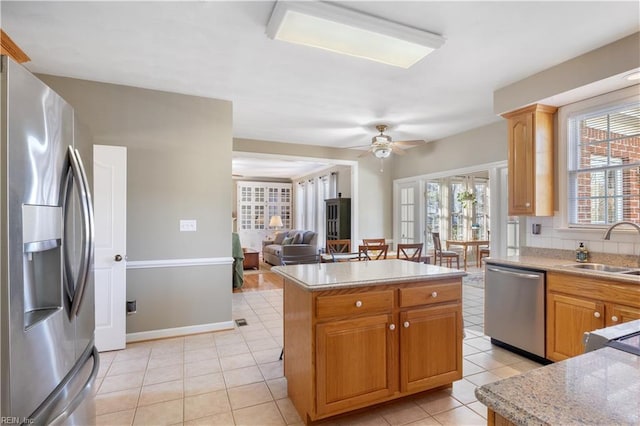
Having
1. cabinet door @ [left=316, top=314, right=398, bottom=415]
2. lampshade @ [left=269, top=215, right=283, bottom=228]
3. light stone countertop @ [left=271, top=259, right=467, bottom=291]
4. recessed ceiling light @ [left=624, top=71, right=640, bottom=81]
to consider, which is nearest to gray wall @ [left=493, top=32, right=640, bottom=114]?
recessed ceiling light @ [left=624, top=71, right=640, bottom=81]

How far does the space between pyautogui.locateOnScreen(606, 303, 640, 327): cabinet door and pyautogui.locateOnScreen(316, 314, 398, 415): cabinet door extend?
5.23ft

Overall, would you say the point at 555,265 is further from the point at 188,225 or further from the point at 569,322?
the point at 188,225

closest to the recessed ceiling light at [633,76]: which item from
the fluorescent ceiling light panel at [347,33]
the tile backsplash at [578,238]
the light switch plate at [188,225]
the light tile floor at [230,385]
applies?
the tile backsplash at [578,238]

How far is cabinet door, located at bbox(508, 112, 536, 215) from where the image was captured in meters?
3.18

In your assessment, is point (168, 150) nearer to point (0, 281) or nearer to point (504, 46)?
point (0, 281)

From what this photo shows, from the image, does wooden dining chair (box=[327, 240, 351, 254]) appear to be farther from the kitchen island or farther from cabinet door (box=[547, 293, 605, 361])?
cabinet door (box=[547, 293, 605, 361])

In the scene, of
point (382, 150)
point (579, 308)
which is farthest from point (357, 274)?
point (382, 150)

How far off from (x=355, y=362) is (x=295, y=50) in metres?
2.36

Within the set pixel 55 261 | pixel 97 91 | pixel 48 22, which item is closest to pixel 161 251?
pixel 97 91

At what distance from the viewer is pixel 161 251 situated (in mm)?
3479

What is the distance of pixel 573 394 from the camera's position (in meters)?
0.72

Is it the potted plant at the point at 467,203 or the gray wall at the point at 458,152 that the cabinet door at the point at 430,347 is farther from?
the potted plant at the point at 467,203

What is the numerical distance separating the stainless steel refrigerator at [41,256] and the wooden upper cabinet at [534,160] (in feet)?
11.6

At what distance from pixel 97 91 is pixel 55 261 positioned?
2.74 m
